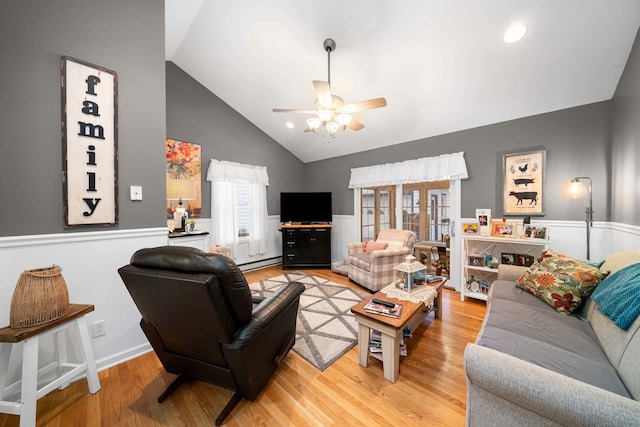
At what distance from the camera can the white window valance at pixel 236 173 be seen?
419cm

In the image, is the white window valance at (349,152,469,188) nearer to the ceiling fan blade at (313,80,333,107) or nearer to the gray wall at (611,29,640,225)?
the gray wall at (611,29,640,225)

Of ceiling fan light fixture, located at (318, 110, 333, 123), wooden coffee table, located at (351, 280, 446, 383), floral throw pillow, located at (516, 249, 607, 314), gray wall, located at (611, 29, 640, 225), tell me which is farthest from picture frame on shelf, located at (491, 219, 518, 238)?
ceiling fan light fixture, located at (318, 110, 333, 123)

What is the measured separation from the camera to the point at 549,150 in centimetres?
293

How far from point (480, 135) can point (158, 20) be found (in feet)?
13.3

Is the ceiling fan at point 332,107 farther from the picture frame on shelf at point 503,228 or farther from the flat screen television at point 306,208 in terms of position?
the flat screen television at point 306,208

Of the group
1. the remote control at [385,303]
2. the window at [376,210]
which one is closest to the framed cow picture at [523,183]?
the window at [376,210]

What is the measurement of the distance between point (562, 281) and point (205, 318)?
261cm

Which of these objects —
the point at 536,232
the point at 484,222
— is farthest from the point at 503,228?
the point at 536,232

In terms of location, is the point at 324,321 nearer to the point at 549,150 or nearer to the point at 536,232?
the point at 536,232

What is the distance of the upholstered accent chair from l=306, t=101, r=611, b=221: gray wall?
103 cm

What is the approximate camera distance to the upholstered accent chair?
138 inches

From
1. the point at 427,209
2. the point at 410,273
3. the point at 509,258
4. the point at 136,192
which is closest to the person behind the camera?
the point at 136,192

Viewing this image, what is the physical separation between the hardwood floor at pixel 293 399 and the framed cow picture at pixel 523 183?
2.26 m

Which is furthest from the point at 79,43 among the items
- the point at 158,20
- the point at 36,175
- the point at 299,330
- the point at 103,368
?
the point at 299,330
